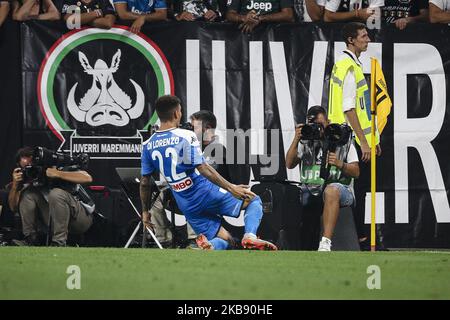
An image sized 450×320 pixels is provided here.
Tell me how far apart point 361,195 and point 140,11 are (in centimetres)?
399

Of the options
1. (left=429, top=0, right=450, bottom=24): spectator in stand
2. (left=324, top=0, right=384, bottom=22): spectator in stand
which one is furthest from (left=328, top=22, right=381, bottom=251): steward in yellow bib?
(left=429, top=0, right=450, bottom=24): spectator in stand

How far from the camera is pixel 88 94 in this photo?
14.7 meters

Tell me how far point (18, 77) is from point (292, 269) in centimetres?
617

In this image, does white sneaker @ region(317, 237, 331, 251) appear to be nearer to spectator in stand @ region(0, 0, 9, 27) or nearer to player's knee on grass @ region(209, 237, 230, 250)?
player's knee on grass @ region(209, 237, 230, 250)

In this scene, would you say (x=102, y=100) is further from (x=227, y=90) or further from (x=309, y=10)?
(x=309, y=10)

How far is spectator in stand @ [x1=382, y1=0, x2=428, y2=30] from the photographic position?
15.6 meters

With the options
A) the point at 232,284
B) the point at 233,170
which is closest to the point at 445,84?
the point at 233,170

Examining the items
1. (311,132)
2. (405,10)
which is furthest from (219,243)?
(405,10)

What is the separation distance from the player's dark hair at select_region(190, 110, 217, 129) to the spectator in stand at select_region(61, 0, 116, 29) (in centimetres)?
175

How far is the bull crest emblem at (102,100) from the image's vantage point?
14719 mm

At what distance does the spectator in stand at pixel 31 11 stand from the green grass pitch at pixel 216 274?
3.92 m

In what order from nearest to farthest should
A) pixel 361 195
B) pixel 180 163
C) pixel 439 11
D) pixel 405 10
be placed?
pixel 180 163, pixel 361 195, pixel 439 11, pixel 405 10

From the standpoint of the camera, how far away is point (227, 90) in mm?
14977
